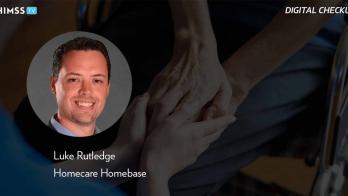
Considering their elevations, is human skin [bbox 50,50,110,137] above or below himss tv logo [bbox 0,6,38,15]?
below

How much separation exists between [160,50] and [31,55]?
0.35 m

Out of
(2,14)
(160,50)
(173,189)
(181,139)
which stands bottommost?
(173,189)

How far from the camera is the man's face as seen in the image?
1.54 metres

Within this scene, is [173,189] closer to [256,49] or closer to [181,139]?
[181,139]

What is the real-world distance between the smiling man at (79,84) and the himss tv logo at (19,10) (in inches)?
4.7

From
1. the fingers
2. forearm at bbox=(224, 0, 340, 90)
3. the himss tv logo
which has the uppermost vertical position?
the himss tv logo

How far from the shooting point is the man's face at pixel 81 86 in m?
1.54

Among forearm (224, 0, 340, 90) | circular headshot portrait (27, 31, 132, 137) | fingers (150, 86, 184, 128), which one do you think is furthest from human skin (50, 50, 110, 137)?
forearm (224, 0, 340, 90)

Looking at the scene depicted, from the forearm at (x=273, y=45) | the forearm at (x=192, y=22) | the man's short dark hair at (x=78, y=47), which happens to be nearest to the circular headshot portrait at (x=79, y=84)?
the man's short dark hair at (x=78, y=47)

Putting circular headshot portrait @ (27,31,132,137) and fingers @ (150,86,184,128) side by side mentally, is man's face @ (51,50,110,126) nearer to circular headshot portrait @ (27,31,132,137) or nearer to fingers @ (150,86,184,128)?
circular headshot portrait @ (27,31,132,137)

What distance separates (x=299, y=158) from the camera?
1.66 meters

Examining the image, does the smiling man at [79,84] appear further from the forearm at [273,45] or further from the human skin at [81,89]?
the forearm at [273,45]

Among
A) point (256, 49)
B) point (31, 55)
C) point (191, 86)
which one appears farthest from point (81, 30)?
point (256, 49)

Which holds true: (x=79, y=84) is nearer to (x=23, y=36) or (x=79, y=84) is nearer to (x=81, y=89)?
(x=81, y=89)
